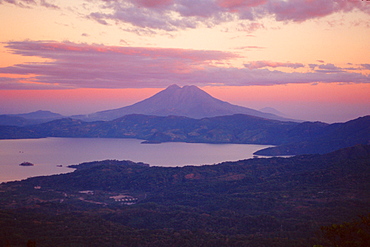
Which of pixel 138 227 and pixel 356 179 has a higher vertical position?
pixel 356 179

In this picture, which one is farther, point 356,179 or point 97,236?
point 356,179

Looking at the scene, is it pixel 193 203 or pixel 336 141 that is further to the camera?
pixel 336 141

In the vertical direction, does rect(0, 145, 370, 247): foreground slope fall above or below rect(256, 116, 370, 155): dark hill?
below

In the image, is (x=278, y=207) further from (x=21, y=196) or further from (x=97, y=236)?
(x=21, y=196)

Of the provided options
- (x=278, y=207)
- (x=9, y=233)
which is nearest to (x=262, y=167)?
(x=278, y=207)

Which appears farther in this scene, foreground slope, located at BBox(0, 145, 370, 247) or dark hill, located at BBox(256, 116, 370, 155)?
dark hill, located at BBox(256, 116, 370, 155)

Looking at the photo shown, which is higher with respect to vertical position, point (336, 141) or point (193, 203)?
point (336, 141)

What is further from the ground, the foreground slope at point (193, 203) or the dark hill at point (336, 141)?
the dark hill at point (336, 141)

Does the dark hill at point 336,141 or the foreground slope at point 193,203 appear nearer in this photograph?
the foreground slope at point 193,203
